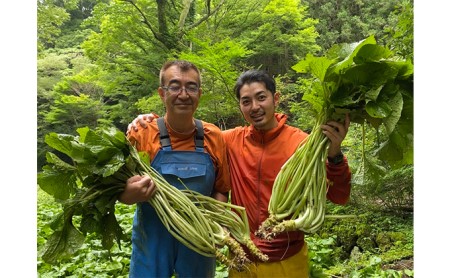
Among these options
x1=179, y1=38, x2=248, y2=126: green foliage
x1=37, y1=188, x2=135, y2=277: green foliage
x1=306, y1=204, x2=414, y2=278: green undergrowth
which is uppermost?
x1=179, y1=38, x2=248, y2=126: green foliage

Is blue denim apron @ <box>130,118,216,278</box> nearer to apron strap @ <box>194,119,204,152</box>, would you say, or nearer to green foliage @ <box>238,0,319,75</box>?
apron strap @ <box>194,119,204,152</box>

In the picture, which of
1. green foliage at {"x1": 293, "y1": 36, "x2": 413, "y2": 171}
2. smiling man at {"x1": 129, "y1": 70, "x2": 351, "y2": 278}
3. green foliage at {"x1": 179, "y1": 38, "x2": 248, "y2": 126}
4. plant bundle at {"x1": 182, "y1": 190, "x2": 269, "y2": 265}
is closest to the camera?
green foliage at {"x1": 293, "y1": 36, "x2": 413, "y2": 171}

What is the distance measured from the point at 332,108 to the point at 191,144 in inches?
25.1

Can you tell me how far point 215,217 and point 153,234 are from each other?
0.29 m

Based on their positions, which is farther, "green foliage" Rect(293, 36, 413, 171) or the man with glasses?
the man with glasses

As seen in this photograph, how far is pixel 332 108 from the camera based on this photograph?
5.37 feet

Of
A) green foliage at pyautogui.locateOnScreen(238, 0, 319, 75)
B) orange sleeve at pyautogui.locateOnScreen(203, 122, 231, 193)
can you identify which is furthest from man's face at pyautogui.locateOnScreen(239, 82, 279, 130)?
green foliage at pyautogui.locateOnScreen(238, 0, 319, 75)

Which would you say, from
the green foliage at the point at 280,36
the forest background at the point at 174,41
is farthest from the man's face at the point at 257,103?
the green foliage at the point at 280,36

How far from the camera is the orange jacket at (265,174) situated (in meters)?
1.74

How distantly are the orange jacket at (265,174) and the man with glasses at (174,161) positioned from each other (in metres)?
0.13

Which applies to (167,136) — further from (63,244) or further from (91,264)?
(91,264)

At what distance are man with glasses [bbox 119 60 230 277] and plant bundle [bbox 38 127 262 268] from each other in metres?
0.08

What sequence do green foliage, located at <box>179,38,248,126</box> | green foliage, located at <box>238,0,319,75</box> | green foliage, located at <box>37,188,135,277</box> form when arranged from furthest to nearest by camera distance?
green foliage, located at <box>238,0,319,75</box>, green foliage, located at <box>179,38,248,126</box>, green foliage, located at <box>37,188,135,277</box>

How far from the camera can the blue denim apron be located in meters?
1.72
